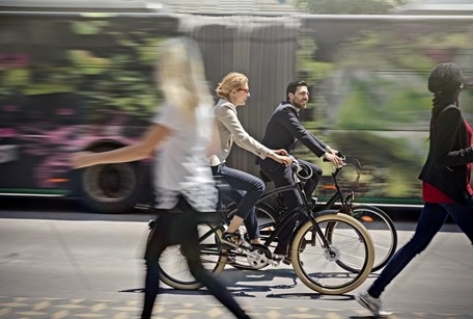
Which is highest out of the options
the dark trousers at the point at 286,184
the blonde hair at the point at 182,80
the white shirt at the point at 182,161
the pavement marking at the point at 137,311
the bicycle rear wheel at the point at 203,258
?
the blonde hair at the point at 182,80

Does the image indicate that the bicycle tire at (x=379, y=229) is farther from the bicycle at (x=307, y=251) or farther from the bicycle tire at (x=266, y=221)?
the bicycle tire at (x=266, y=221)

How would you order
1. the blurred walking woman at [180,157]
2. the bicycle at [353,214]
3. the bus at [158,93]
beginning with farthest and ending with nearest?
the bus at [158,93] → the bicycle at [353,214] → the blurred walking woman at [180,157]

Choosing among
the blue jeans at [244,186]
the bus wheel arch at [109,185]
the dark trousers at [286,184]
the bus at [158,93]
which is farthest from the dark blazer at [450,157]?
the bus wheel arch at [109,185]

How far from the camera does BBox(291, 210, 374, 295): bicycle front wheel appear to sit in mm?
5691

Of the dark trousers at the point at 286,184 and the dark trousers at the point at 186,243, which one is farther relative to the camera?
the dark trousers at the point at 286,184

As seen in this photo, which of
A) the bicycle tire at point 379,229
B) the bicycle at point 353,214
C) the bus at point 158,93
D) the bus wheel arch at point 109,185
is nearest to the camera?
the bicycle at point 353,214

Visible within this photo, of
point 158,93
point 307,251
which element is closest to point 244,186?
point 307,251

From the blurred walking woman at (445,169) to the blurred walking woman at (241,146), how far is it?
4.01 ft

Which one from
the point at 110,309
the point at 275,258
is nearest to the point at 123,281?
the point at 110,309

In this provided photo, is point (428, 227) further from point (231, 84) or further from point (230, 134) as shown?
point (231, 84)

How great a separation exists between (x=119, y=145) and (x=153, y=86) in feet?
2.66

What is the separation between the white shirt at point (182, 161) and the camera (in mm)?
4121

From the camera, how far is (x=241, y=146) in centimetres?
573

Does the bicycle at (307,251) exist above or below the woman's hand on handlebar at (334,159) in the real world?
below
